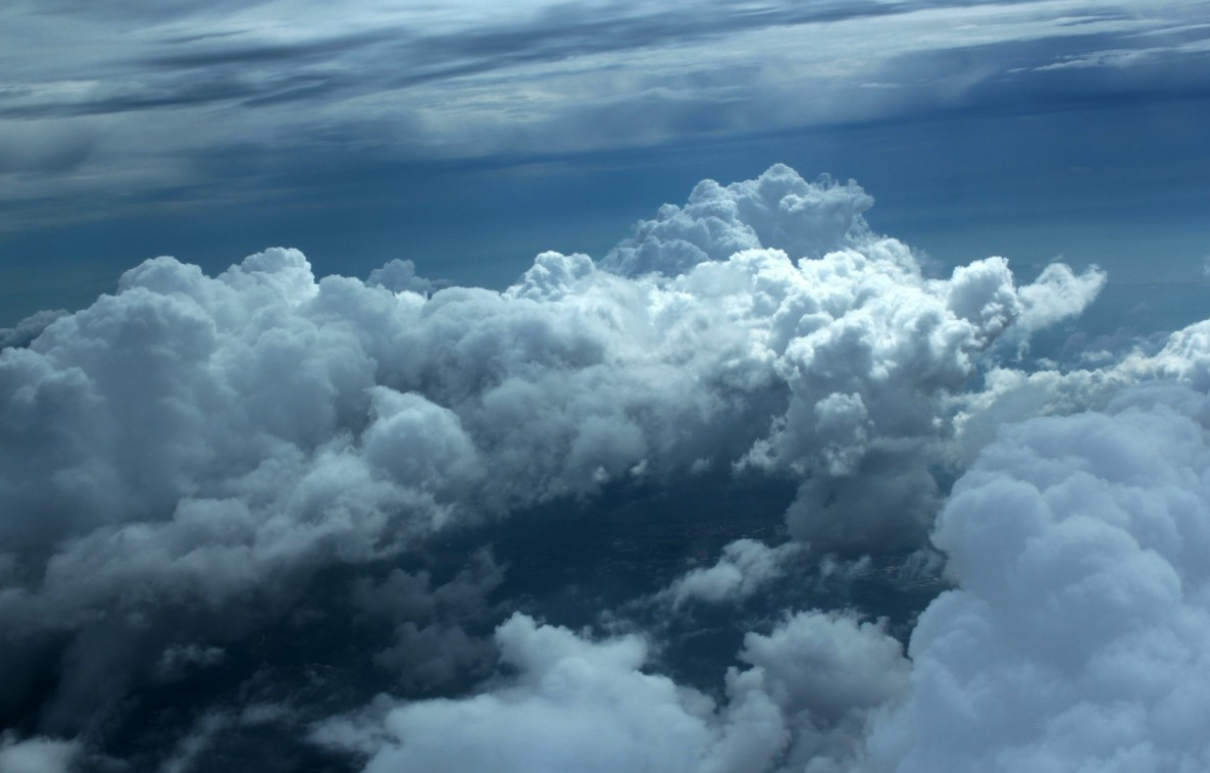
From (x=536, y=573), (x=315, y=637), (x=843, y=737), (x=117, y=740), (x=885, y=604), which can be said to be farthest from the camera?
(x=536, y=573)

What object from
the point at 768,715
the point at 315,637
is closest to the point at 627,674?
the point at 768,715

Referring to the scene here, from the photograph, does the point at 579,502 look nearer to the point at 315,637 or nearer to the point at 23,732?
the point at 315,637

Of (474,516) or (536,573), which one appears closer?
(536,573)

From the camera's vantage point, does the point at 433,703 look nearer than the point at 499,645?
Yes

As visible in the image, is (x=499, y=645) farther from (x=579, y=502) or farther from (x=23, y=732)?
(x=579, y=502)

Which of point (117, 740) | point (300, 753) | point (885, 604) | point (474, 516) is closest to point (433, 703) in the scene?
point (300, 753)

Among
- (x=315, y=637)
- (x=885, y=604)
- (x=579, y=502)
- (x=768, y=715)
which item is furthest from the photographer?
(x=579, y=502)

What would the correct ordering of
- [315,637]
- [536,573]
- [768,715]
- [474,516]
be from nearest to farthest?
[768,715] → [315,637] → [536,573] → [474,516]

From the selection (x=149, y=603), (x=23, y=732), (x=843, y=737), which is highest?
(x=149, y=603)

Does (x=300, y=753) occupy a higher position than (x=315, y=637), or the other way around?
(x=315, y=637)
